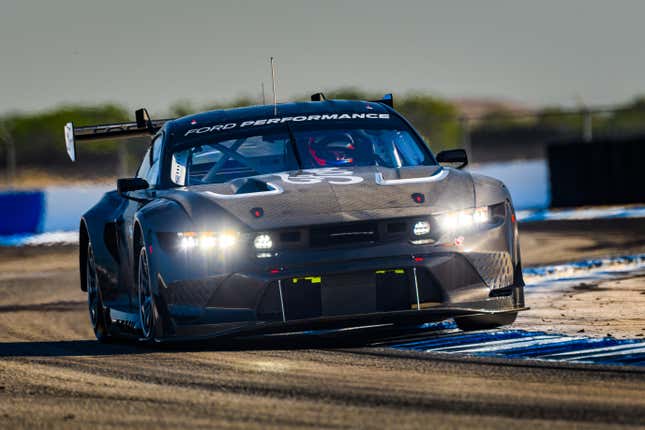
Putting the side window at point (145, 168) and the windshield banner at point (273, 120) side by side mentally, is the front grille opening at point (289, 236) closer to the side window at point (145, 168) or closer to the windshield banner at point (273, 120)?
the windshield banner at point (273, 120)

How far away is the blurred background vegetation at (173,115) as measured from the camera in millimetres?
26953

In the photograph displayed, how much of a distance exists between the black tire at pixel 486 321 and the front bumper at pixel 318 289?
0.77 m

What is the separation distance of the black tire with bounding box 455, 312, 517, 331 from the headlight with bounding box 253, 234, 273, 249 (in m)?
1.51

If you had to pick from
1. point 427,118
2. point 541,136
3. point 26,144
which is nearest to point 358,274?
point 427,118

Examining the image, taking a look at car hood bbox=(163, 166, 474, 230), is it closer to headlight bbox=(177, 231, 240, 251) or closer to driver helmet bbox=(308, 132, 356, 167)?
headlight bbox=(177, 231, 240, 251)

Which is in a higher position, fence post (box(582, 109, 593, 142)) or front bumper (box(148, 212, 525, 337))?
front bumper (box(148, 212, 525, 337))

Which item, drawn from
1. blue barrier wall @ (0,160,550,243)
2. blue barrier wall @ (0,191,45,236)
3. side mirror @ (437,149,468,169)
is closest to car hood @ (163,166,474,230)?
side mirror @ (437,149,468,169)

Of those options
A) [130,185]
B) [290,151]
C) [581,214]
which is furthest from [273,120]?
[581,214]

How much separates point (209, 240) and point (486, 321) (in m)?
1.85

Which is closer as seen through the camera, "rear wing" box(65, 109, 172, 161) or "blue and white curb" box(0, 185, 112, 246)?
"rear wing" box(65, 109, 172, 161)

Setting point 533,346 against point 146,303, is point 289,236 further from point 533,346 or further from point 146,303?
point 533,346

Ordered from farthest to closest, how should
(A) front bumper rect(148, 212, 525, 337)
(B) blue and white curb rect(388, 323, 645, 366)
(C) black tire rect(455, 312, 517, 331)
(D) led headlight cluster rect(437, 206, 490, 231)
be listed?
(C) black tire rect(455, 312, 517, 331) → (D) led headlight cluster rect(437, 206, 490, 231) → (A) front bumper rect(148, 212, 525, 337) → (B) blue and white curb rect(388, 323, 645, 366)

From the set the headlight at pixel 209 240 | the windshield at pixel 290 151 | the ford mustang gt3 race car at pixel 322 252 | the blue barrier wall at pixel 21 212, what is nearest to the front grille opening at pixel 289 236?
the ford mustang gt3 race car at pixel 322 252

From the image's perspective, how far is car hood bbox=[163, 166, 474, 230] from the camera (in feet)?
25.1
